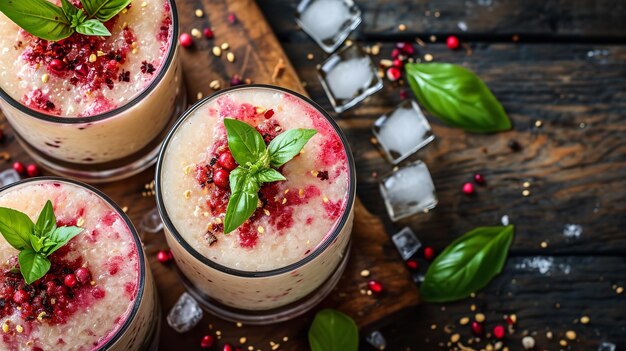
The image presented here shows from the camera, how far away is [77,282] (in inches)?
75.4

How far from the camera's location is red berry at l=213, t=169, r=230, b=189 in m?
1.97

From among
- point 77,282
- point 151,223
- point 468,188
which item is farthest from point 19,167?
point 468,188

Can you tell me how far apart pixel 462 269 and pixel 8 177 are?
140cm

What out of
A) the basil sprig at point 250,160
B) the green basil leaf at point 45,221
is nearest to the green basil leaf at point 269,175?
the basil sprig at point 250,160

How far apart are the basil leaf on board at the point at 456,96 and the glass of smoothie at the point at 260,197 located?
2.06 ft

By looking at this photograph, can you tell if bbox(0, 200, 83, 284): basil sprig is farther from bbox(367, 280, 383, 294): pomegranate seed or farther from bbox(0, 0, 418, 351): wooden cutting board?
bbox(367, 280, 383, 294): pomegranate seed

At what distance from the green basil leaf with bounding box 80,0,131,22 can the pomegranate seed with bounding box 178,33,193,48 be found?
41 cm

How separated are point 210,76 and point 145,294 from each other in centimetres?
77

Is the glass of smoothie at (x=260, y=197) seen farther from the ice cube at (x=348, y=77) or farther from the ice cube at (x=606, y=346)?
the ice cube at (x=606, y=346)

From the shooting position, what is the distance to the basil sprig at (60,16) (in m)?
1.96

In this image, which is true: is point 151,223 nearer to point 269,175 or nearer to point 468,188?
point 269,175

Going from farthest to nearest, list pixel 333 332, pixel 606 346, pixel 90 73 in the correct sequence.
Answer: pixel 606 346 < pixel 333 332 < pixel 90 73

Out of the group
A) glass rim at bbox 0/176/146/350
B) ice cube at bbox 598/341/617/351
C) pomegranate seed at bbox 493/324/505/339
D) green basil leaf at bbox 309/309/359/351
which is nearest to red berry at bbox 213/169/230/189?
glass rim at bbox 0/176/146/350

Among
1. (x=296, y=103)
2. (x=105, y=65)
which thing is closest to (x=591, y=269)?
(x=296, y=103)
